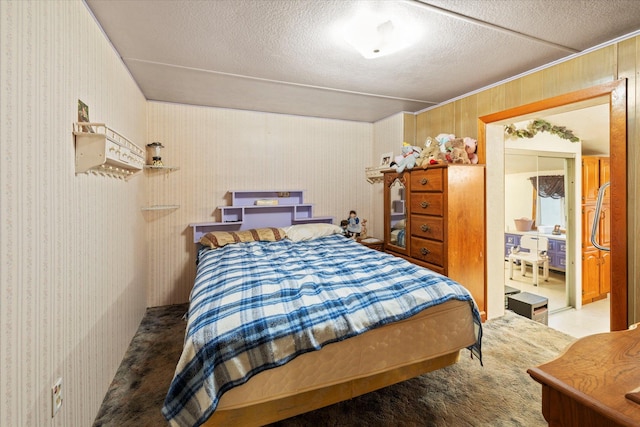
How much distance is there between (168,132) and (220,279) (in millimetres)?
2316

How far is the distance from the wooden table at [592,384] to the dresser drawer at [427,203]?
186 cm

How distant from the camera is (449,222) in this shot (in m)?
2.69

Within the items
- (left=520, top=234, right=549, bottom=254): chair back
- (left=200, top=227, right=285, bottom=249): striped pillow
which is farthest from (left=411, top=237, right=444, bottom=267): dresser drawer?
(left=520, top=234, right=549, bottom=254): chair back

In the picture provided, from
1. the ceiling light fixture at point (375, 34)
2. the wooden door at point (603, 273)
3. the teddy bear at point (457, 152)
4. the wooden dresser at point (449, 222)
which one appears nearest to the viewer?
the ceiling light fixture at point (375, 34)

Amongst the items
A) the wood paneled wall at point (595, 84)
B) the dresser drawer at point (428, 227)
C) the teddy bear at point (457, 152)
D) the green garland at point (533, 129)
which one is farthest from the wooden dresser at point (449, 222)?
the green garland at point (533, 129)

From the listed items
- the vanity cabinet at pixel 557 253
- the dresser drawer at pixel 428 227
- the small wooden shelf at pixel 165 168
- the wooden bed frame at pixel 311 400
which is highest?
the small wooden shelf at pixel 165 168

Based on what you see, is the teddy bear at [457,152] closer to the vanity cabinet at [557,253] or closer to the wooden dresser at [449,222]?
the wooden dresser at [449,222]

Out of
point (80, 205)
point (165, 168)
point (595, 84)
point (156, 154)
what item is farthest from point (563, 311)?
point (156, 154)

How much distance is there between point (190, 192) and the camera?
3.49m

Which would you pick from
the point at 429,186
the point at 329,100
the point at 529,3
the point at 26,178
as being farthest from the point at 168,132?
the point at 529,3

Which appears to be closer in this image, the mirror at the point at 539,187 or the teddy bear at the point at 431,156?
the teddy bear at the point at 431,156

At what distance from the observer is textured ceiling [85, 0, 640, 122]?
1.68m

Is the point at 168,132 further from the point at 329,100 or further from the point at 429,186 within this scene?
the point at 429,186

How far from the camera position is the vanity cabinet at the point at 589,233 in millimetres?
3814
